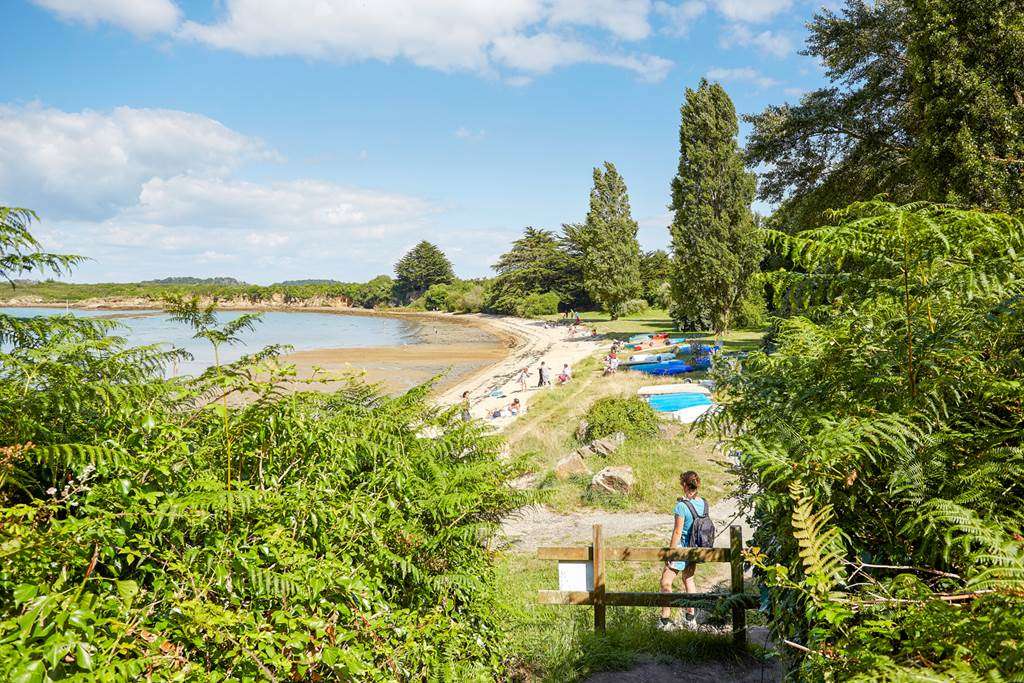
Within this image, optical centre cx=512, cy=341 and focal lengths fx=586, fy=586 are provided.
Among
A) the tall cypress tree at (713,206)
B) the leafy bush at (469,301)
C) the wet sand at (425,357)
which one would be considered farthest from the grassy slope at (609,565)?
the leafy bush at (469,301)

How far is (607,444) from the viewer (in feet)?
47.8

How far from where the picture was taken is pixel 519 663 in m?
4.88

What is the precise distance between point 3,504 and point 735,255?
110 ft

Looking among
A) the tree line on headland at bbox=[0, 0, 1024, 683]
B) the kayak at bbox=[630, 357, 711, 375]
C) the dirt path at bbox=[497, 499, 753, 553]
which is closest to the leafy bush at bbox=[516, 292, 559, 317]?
the kayak at bbox=[630, 357, 711, 375]

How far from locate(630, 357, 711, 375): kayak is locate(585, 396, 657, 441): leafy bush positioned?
10.0 meters

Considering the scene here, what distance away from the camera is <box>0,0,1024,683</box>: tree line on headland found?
7.02 feet

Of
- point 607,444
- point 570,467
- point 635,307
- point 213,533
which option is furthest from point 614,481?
point 635,307

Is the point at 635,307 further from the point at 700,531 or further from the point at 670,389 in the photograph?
the point at 700,531

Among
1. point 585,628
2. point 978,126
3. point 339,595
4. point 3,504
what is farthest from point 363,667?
point 978,126

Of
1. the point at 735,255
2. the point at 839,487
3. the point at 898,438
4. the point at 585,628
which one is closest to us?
the point at 898,438

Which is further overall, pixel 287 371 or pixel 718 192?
pixel 718 192

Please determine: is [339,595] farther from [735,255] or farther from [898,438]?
[735,255]

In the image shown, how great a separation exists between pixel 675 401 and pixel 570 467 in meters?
5.24

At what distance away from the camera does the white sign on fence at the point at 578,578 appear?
623 centimetres
